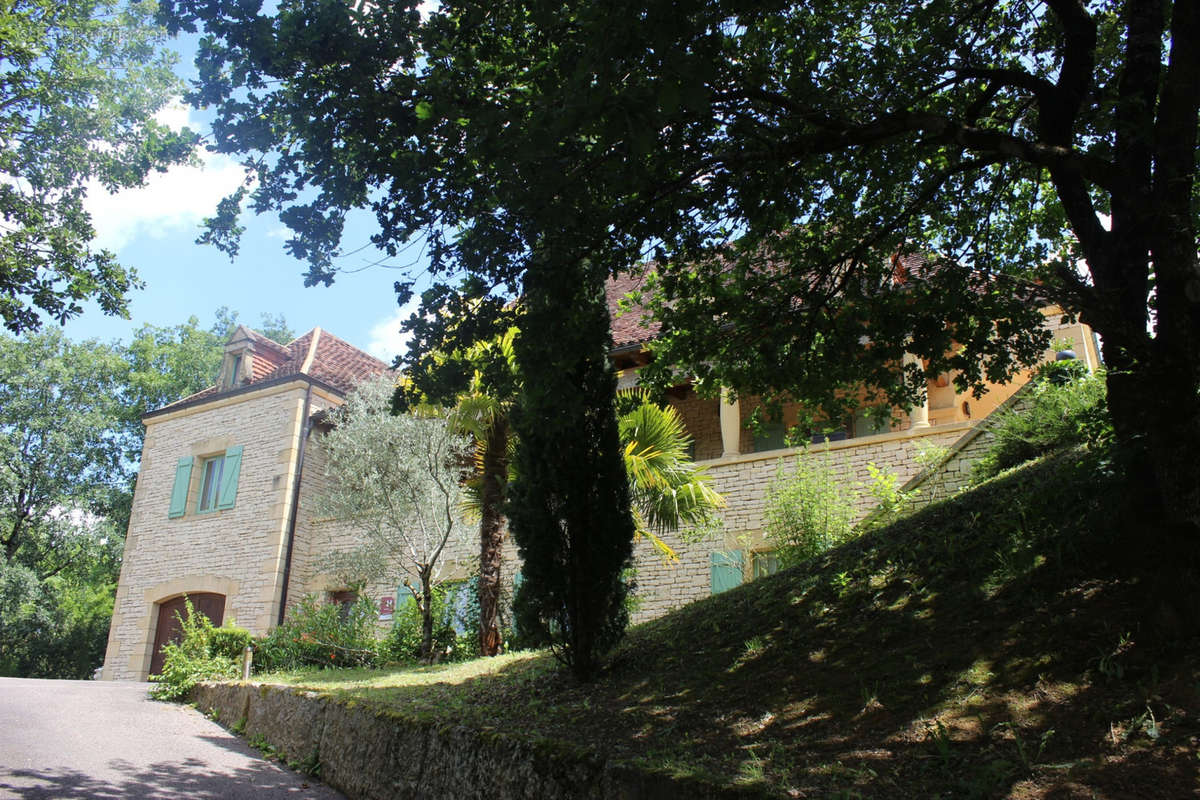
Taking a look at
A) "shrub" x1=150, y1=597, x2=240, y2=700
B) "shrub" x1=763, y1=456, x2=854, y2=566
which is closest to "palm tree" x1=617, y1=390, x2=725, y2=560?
"shrub" x1=763, y1=456, x2=854, y2=566

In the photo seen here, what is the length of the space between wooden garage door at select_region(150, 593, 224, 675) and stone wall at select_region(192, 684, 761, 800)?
33.5 feet

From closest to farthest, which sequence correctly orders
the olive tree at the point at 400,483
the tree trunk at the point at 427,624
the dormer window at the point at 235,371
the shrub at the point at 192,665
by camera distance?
the tree trunk at the point at 427,624, the shrub at the point at 192,665, the olive tree at the point at 400,483, the dormer window at the point at 235,371

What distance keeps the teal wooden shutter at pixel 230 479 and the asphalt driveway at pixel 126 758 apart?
7.89 m

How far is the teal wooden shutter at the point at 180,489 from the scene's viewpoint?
744 inches

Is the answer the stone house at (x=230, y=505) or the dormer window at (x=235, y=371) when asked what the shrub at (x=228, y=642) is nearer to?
the stone house at (x=230, y=505)

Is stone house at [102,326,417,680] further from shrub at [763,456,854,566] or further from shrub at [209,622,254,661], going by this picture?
shrub at [763,456,854,566]

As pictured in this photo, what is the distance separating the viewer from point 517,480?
6848 millimetres

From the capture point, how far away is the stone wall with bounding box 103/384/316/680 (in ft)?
56.1

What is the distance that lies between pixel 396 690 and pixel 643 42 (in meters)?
6.45

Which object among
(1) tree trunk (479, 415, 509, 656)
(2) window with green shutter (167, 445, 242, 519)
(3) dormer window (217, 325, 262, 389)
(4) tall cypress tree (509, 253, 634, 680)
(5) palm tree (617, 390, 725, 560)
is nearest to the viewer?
(4) tall cypress tree (509, 253, 634, 680)

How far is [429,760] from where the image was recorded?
5.14 metres

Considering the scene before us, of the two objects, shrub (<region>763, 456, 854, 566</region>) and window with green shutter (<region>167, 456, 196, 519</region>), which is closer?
shrub (<region>763, 456, 854, 566</region>)

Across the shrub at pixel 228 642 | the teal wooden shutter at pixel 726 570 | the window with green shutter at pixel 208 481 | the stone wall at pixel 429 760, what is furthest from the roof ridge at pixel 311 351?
the stone wall at pixel 429 760

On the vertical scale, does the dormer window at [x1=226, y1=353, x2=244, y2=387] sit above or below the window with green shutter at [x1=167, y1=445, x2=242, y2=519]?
above
